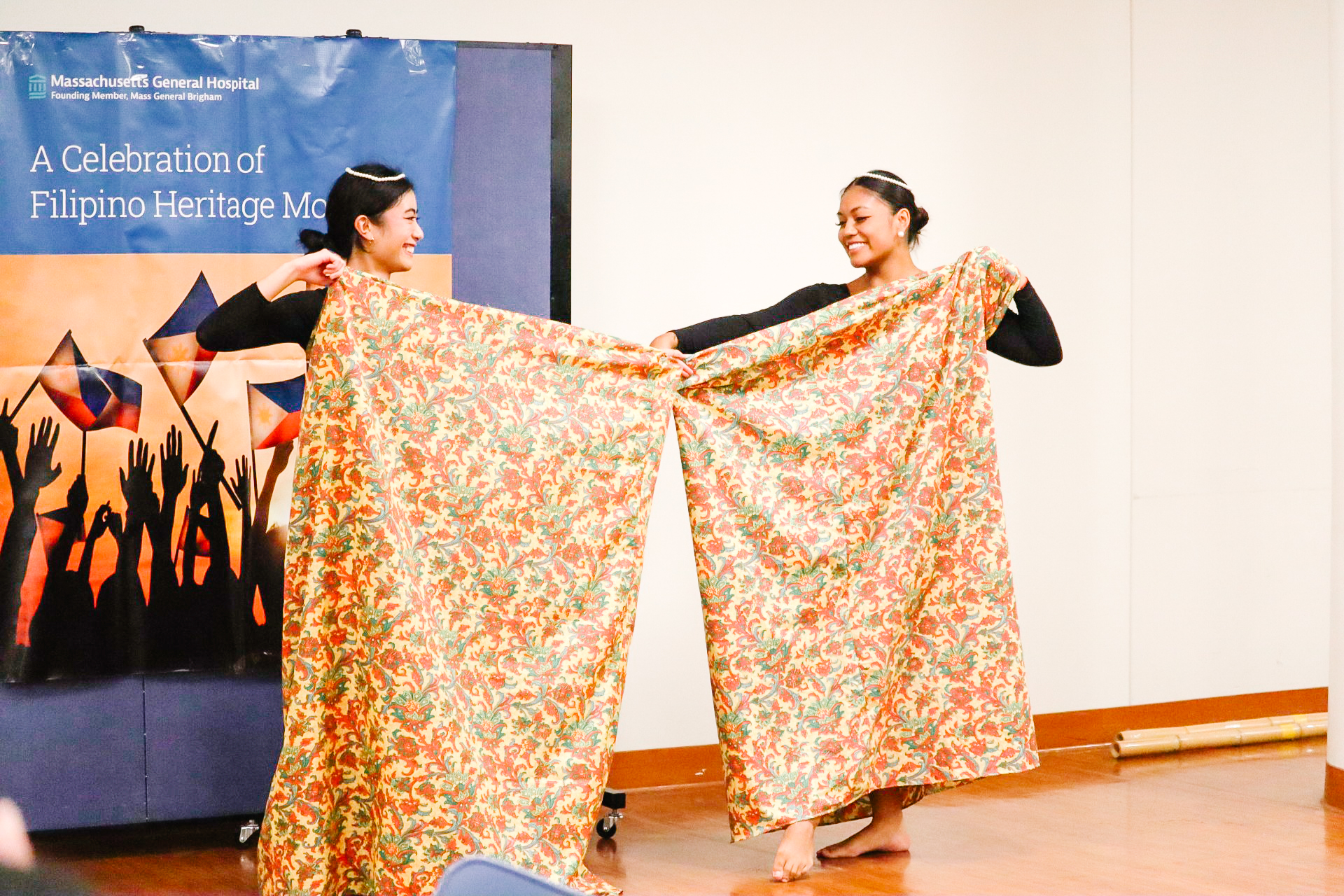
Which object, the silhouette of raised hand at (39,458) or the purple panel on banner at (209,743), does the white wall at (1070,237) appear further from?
the silhouette of raised hand at (39,458)

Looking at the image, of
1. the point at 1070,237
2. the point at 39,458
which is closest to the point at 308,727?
the point at 39,458

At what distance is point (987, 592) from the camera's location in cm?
308

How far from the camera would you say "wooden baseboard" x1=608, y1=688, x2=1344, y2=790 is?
3902mm

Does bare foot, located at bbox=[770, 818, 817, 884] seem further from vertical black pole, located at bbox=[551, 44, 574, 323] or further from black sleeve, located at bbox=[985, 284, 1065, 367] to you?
vertical black pole, located at bbox=[551, 44, 574, 323]

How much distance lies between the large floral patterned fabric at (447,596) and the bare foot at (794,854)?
Answer: 43cm

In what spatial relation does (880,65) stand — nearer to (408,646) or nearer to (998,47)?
(998,47)

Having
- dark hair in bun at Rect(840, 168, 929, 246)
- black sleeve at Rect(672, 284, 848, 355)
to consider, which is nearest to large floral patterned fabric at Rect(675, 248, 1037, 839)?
black sleeve at Rect(672, 284, 848, 355)

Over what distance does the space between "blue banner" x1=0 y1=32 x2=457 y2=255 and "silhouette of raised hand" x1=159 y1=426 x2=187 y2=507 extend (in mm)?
441

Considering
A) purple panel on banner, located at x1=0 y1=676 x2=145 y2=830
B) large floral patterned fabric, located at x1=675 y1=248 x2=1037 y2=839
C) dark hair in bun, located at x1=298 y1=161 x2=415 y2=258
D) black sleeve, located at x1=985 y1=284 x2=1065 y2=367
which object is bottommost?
purple panel on banner, located at x1=0 y1=676 x2=145 y2=830

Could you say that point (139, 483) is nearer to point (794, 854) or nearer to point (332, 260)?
point (332, 260)

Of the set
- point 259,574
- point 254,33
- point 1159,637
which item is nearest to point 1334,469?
point 1159,637

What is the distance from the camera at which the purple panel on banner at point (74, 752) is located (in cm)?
314

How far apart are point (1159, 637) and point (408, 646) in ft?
9.25

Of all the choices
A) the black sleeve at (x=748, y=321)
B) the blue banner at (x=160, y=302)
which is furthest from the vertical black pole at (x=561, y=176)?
the black sleeve at (x=748, y=321)
